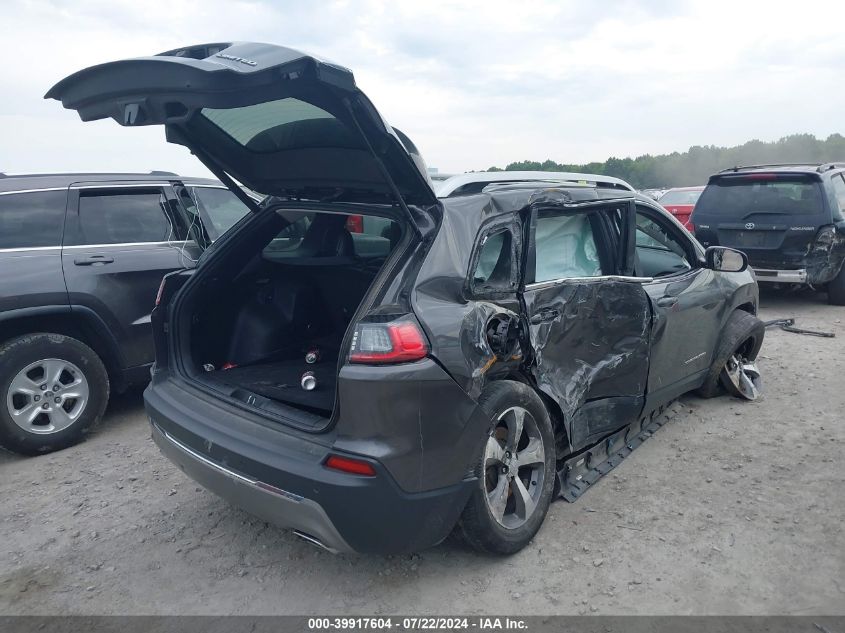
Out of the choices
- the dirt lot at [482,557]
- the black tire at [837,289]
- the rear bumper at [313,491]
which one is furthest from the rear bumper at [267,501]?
the black tire at [837,289]

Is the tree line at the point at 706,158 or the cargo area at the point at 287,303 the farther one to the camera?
the tree line at the point at 706,158

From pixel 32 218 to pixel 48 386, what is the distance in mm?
1160

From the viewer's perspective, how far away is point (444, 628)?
8.73 ft

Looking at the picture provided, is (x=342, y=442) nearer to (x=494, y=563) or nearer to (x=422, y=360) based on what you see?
(x=422, y=360)

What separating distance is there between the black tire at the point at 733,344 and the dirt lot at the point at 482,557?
64 centimetres

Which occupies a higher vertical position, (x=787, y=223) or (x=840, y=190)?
(x=840, y=190)

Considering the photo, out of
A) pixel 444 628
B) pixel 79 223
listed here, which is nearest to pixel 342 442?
pixel 444 628

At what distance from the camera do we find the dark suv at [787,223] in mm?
8070

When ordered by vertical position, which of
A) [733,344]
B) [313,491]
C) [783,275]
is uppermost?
[313,491]

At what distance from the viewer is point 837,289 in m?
8.45

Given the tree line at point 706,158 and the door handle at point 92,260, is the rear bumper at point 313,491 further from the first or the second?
the tree line at point 706,158

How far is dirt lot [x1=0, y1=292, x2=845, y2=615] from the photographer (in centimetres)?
283

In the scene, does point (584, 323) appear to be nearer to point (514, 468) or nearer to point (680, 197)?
point (514, 468)

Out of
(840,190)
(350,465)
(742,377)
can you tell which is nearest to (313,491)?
(350,465)
